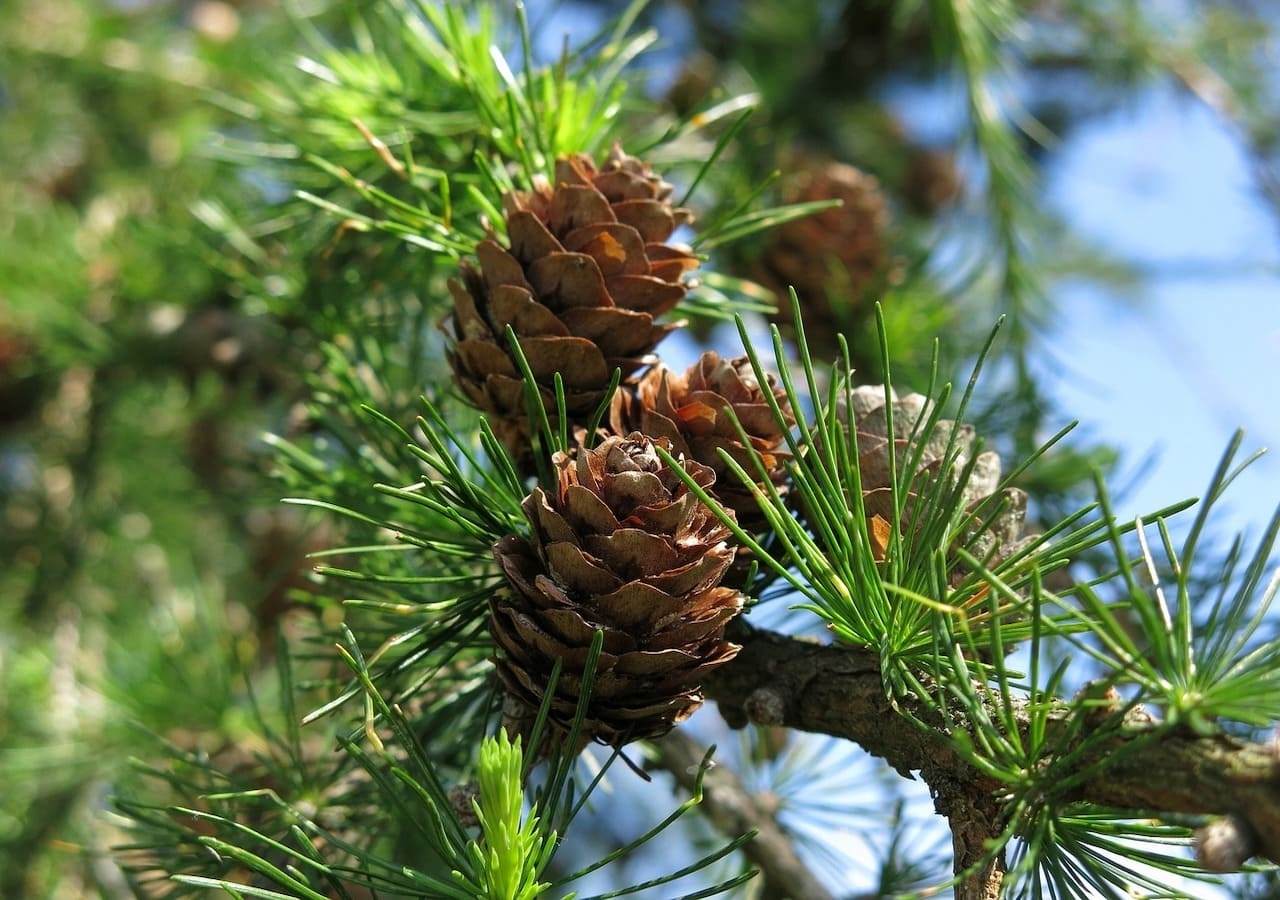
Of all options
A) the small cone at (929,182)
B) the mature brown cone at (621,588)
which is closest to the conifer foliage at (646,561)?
the mature brown cone at (621,588)

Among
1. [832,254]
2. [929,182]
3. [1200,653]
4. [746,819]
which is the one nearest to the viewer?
[1200,653]

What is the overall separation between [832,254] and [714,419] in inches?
19.8

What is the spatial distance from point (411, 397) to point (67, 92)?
1.30m

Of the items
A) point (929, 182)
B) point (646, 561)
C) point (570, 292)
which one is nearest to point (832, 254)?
point (570, 292)

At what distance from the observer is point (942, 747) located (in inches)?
19.7

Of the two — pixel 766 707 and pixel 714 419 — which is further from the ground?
pixel 714 419

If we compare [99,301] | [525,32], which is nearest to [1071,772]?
[525,32]

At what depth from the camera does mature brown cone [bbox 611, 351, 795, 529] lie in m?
0.57

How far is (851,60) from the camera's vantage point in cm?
161

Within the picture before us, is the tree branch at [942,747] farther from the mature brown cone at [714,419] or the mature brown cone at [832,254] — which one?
the mature brown cone at [832,254]

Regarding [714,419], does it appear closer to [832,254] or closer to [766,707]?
[766,707]

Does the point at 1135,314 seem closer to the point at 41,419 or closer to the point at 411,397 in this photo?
the point at 411,397

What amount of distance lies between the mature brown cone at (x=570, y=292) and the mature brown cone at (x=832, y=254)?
15.3 inches

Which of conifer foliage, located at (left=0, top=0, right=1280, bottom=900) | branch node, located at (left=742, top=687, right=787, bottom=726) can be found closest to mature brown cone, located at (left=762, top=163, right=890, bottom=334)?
conifer foliage, located at (left=0, top=0, right=1280, bottom=900)
